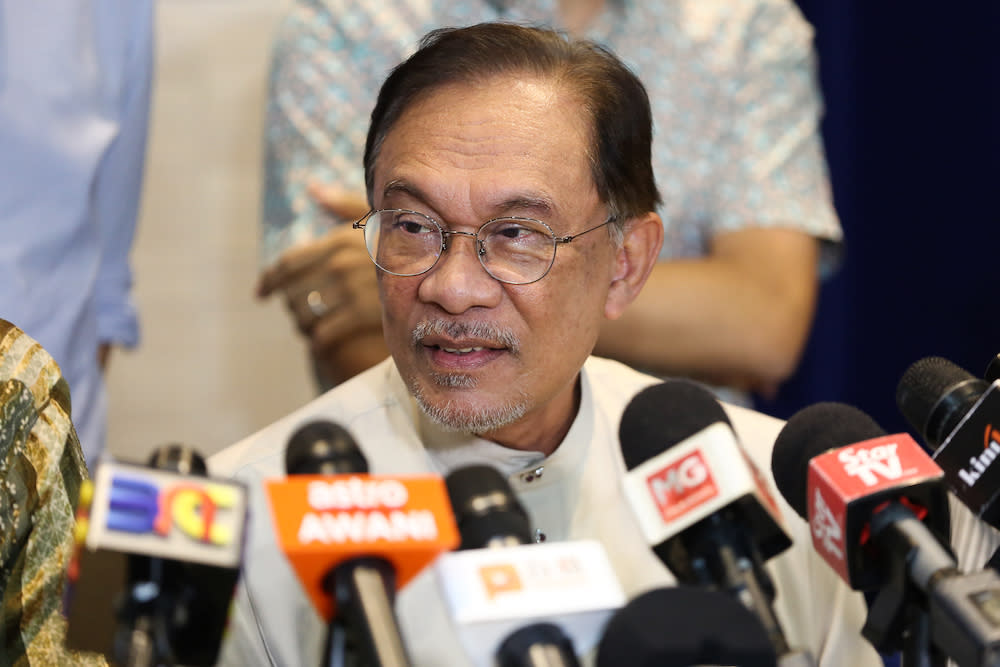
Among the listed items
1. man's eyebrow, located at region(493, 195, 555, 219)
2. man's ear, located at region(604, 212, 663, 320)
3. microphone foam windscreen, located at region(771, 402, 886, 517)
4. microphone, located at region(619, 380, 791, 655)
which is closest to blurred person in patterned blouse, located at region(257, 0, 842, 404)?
man's ear, located at region(604, 212, 663, 320)

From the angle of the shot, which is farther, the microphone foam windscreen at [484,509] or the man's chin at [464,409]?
the man's chin at [464,409]

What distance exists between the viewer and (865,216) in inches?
155

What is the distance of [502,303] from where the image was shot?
1895 mm

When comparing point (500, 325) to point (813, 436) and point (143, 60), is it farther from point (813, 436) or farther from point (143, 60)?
point (143, 60)

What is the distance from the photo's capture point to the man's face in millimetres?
1877

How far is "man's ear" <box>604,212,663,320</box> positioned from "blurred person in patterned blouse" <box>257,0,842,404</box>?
30 centimetres

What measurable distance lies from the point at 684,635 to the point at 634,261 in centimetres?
122

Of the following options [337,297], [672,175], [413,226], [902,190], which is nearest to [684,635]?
[413,226]

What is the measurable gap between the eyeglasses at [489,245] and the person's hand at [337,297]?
0.41 m

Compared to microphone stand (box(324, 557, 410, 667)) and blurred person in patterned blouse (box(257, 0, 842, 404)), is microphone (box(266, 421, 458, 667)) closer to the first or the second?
microphone stand (box(324, 557, 410, 667))

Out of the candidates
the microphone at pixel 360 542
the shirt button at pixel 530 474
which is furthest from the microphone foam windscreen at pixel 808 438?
the shirt button at pixel 530 474

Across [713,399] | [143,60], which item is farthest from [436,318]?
[143,60]

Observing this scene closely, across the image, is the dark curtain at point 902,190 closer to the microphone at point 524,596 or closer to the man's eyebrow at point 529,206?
the man's eyebrow at point 529,206

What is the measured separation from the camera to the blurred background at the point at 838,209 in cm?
369
